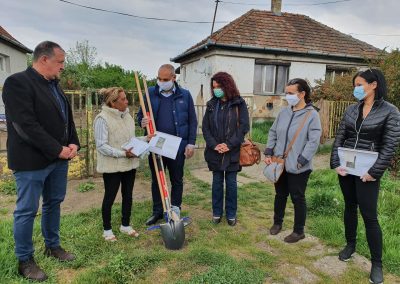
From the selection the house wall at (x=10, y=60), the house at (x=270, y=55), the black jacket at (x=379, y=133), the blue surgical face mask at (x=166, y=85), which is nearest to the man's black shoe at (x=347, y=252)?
the black jacket at (x=379, y=133)

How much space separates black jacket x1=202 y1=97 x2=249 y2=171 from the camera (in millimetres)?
4215

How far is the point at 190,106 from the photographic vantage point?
14.3ft

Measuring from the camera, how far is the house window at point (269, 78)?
1409 centimetres

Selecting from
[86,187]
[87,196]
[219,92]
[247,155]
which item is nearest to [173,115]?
[219,92]

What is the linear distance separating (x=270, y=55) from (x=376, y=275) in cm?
1188

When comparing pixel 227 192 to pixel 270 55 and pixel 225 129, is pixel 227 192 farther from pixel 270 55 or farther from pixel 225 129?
pixel 270 55

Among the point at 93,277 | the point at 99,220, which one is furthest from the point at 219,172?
the point at 93,277

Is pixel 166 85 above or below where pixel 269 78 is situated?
below

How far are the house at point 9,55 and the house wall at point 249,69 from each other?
8.41 m

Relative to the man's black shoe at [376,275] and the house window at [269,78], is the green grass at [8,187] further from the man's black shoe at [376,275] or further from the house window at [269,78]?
the house window at [269,78]

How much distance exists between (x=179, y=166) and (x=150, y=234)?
3.04 ft

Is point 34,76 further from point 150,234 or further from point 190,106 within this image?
point 150,234

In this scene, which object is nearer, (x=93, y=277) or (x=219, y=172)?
(x=93, y=277)

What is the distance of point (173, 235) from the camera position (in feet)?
12.0
